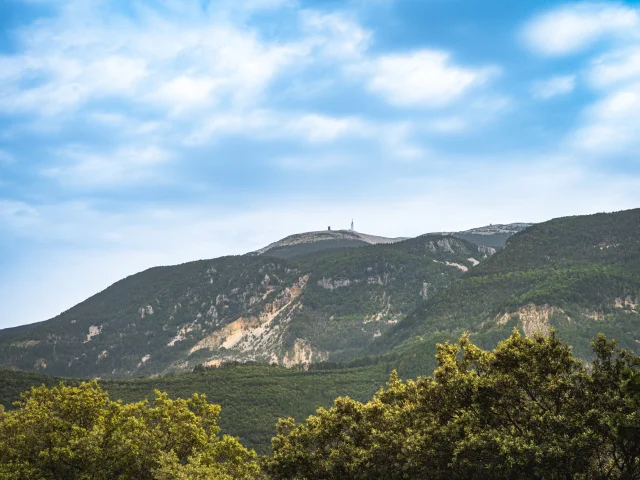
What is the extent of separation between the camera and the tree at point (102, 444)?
155ft

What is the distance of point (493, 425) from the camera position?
39.3 meters

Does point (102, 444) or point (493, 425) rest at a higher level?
point (102, 444)

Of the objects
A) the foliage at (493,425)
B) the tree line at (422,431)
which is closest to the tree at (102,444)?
the tree line at (422,431)

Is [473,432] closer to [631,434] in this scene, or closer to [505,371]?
[505,371]

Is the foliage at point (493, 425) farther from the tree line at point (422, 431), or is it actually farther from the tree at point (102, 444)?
the tree at point (102, 444)

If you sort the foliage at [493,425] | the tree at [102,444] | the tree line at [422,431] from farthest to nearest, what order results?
1. the tree at [102,444]
2. the tree line at [422,431]
3. the foliage at [493,425]

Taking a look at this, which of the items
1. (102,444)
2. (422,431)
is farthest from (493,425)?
(102,444)

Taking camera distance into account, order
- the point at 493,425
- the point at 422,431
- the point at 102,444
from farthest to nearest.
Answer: the point at 102,444 → the point at 422,431 → the point at 493,425

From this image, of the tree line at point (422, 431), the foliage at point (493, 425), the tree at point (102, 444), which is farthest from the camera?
the tree at point (102, 444)

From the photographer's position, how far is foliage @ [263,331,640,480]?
34.5 m

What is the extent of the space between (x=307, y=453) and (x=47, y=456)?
20208 millimetres

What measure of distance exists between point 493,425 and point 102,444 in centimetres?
3096

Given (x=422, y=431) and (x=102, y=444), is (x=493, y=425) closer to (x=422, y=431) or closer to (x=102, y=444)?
(x=422, y=431)

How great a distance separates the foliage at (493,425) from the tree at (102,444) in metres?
7.93
